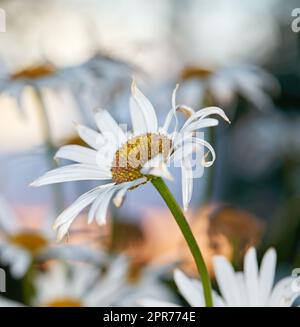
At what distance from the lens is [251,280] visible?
1.06 feet

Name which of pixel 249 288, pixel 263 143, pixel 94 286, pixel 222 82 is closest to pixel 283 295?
pixel 249 288

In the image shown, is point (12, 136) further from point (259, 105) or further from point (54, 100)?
point (259, 105)

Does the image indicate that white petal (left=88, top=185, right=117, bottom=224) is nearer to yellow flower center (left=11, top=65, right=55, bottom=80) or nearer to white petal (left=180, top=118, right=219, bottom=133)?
white petal (left=180, top=118, right=219, bottom=133)

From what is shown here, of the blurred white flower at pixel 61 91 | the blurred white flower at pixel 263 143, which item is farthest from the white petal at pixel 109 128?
the blurred white flower at pixel 263 143

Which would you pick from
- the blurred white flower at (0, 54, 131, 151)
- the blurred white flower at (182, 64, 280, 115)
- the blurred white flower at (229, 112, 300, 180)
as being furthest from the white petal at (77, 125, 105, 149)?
the blurred white flower at (229, 112, 300, 180)

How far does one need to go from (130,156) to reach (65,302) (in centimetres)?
29

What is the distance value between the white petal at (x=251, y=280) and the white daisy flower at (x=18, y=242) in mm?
269

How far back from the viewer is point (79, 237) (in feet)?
2.07

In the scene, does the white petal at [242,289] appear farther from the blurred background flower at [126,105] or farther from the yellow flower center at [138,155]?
the blurred background flower at [126,105]

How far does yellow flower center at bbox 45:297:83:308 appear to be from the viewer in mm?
562

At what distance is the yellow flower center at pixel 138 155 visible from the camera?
0.96ft

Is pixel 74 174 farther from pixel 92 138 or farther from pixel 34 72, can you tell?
pixel 34 72

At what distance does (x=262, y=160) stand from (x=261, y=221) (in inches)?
10.8

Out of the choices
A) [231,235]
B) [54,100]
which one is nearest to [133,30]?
[54,100]
